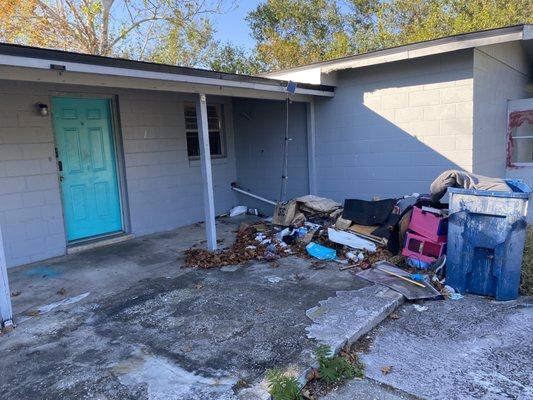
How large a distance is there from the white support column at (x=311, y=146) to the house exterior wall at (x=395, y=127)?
8cm

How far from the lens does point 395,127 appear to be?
6617 millimetres

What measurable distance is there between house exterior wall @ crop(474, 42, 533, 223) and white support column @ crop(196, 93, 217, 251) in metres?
3.87

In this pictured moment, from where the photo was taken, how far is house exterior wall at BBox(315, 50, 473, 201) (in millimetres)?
5992

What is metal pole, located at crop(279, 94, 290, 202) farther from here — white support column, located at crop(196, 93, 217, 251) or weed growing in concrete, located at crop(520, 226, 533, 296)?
weed growing in concrete, located at crop(520, 226, 533, 296)

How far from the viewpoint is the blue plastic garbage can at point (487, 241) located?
13.1 feet

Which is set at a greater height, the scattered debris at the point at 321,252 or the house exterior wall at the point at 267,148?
the house exterior wall at the point at 267,148

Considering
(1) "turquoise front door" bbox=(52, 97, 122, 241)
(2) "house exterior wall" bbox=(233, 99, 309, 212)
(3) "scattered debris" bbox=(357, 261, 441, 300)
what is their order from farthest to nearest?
(2) "house exterior wall" bbox=(233, 99, 309, 212)
(1) "turquoise front door" bbox=(52, 97, 122, 241)
(3) "scattered debris" bbox=(357, 261, 441, 300)

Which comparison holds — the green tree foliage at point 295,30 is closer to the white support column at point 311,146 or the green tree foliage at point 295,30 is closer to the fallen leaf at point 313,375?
the white support column at point 311,146

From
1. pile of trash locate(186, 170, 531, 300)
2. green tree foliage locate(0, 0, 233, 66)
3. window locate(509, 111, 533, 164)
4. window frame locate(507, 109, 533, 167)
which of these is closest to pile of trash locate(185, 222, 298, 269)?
pile of trash locate(186, 170, 531, 300)

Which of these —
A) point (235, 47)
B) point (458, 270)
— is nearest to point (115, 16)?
point (235, 47)

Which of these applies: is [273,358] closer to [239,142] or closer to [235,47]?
[239,142]

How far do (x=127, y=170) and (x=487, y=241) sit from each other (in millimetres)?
5238

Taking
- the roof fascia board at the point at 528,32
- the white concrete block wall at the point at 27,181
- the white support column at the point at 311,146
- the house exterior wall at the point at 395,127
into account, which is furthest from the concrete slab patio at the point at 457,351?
the white concrete block wall at the point at 27,181

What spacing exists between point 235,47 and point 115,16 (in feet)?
20.0
